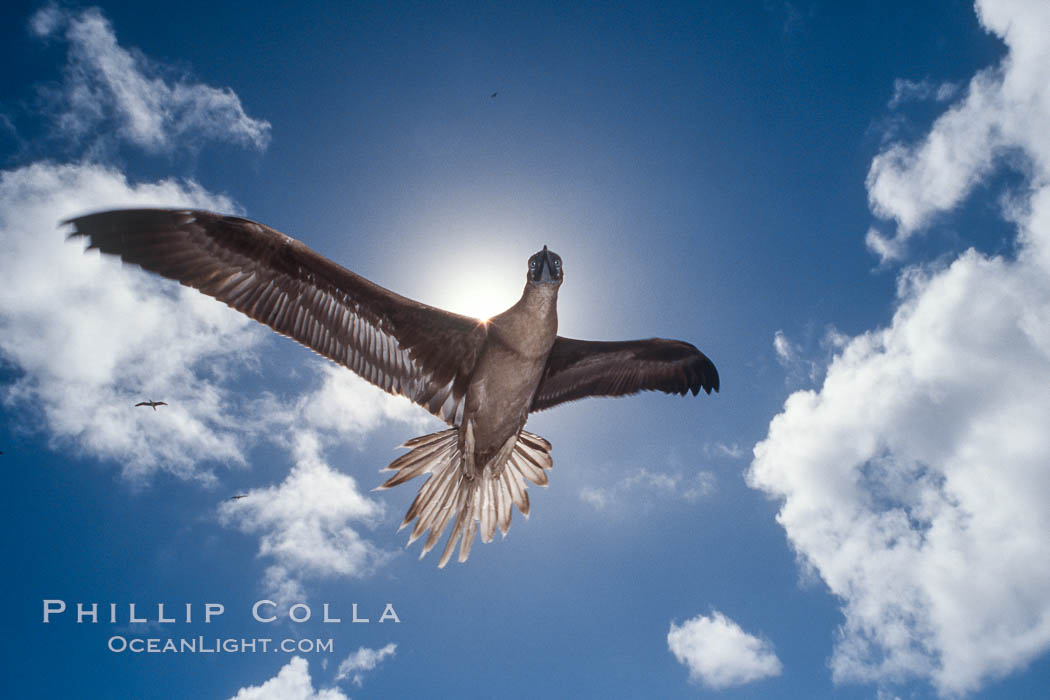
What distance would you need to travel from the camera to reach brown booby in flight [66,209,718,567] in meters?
7.09

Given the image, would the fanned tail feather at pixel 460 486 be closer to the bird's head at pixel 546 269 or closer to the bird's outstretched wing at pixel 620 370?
the bird's outstretched wing at pixel 620 370

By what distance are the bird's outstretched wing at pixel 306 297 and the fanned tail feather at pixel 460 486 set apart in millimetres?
484

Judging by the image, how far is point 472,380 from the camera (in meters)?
7.83

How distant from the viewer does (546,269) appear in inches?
279

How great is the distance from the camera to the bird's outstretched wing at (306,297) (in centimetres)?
689

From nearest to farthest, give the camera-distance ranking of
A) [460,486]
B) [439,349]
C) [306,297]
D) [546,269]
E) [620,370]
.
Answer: [546,269] < [306,297] < [439,349] < [460,486] < [620,370]

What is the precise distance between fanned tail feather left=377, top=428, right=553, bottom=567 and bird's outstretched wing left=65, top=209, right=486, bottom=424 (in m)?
0.48

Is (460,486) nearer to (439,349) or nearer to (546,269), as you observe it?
(439,349)

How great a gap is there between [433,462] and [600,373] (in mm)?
2488

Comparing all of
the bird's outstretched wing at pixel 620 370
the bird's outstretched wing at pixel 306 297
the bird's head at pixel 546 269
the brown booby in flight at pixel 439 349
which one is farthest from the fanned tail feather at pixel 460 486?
the bird's head at pixel 546 269

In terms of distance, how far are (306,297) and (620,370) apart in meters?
4.10

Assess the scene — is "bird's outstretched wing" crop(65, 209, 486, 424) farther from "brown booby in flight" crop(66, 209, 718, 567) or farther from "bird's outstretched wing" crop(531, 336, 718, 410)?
"bird's outstretched wing" crop(531, 336, 718, 410)

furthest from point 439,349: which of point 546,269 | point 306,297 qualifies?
point 546,269

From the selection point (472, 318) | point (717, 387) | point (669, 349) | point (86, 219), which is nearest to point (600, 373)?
point (669, 349)
